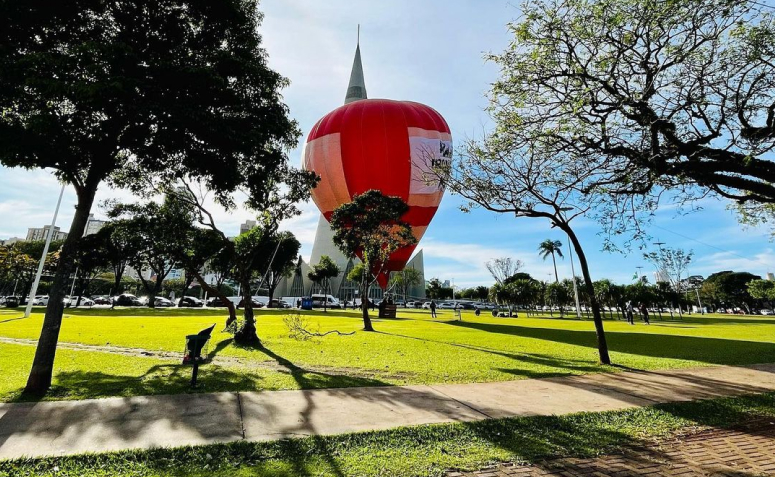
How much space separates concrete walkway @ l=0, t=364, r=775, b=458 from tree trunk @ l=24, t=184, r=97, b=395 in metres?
0.93

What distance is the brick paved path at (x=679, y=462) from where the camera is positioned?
4.07 meters

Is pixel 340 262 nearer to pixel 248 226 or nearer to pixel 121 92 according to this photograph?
pixel 248 226

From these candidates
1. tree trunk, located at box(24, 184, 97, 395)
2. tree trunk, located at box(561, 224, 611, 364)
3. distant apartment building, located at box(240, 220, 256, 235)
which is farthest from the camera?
distant apartment building, located at box(240, 220, 256, 235)

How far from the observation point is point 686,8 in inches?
262

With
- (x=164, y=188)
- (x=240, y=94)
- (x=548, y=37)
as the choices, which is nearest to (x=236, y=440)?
(x=240, y=94)

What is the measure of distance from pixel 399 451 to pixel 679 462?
130 inches

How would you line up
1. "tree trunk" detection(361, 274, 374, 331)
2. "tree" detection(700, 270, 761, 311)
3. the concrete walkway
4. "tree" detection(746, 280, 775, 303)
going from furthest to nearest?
1. "tree" detection(700, 270, 761, 311)
2. "tree" detection(746, 280, 775, 303)
3. "tree trunk" detection(361, 274, 374, 331)
4. the concrete walkway

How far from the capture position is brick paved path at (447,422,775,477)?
4070mm

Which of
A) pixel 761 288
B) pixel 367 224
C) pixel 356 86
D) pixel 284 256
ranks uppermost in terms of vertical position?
pixel 356 86

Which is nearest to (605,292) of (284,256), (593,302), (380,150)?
(380,150)

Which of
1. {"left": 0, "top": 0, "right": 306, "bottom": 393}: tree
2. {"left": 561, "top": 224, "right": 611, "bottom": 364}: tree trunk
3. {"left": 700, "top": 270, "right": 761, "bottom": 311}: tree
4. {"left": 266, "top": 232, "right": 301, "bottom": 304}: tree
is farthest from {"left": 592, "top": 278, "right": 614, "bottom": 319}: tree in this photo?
{"left": 0, "top": 0, "right": 306, "bottom": 393}: tree

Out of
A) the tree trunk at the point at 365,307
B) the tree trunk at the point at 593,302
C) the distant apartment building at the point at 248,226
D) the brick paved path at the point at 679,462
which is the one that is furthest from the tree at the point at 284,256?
the brick paved path at the point at 679,462

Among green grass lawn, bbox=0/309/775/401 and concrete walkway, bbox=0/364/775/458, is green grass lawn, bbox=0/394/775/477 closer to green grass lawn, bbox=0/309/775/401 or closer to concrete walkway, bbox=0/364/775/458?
concrete walkway, bbox=0/364/775/458

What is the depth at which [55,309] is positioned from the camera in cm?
724
